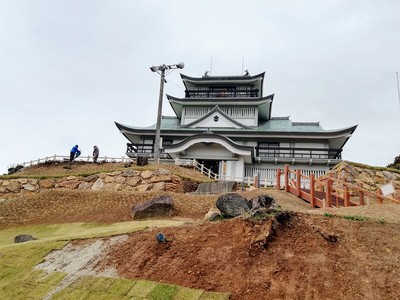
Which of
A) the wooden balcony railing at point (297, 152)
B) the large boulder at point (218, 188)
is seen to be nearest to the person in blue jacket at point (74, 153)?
the large boulder at point (218, 188)

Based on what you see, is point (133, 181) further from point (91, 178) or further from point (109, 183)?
point (91, 178)

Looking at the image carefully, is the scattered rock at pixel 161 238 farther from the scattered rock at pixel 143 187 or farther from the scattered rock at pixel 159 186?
the scattered rock at pixel 143 187

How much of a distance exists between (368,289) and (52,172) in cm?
2460

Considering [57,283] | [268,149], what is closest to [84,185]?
[57,283]

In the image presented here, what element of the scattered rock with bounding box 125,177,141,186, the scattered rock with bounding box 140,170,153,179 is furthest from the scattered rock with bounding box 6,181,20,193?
the scattered rock with bounding box 140,170,153,179

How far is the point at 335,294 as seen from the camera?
5.97 m

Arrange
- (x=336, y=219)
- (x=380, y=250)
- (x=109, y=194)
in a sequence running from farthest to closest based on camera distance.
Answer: (x=109, y=194)
(x=336, y=219)
(x=380, y=250)

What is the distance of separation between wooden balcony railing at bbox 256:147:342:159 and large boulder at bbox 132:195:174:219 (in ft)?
64.6

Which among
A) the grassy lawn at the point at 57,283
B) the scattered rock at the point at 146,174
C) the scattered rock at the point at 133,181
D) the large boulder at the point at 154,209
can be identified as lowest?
the grassy lawn at the point at 57,283

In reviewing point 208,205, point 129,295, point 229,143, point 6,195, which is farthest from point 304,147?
point 129,295

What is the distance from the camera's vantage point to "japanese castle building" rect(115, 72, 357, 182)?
3127 cm

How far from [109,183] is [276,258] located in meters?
16.2

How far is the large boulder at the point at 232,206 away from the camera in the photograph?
1016cm

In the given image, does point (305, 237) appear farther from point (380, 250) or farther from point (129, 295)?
point (129, 295)
